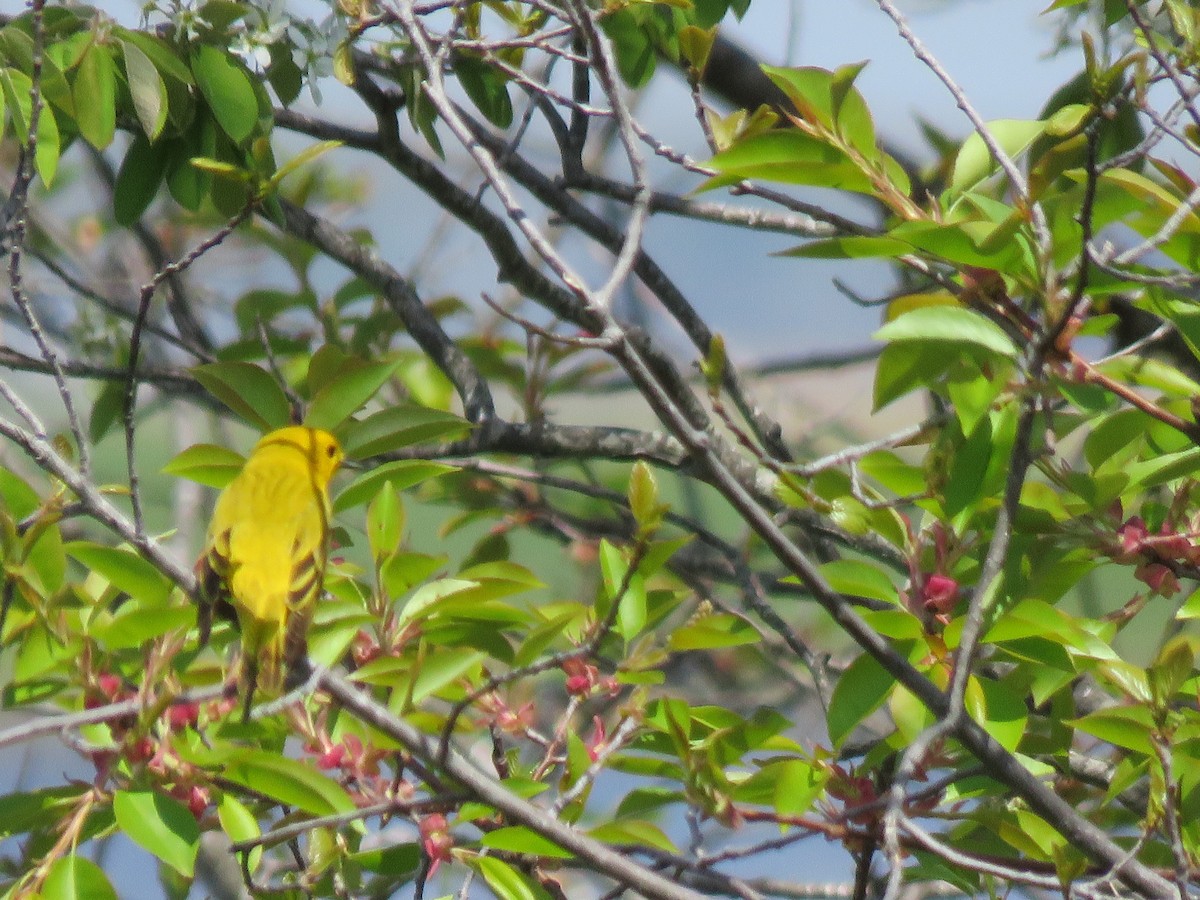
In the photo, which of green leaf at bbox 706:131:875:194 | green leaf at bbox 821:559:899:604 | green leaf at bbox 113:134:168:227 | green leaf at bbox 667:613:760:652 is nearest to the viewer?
green leaf at bbox 706:131:875:194

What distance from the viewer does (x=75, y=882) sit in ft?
6.32

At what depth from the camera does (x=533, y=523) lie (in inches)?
147

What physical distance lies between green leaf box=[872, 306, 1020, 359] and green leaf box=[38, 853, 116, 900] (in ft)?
4.83

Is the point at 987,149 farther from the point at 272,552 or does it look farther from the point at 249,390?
the point at 272,552

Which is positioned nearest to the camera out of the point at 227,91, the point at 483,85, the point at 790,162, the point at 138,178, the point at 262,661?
the point at 790,162

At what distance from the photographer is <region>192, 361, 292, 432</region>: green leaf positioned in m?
2.25

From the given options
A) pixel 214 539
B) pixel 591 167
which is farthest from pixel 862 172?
pixel 591 167

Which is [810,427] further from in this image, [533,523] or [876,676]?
[876,676]

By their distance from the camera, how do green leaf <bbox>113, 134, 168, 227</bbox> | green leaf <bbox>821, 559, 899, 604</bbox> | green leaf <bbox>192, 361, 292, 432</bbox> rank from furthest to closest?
green leaf <bbox>113, 134, 168, 227</bbox> < green leaf <bbox>192, 361, 292, 432</bbox> < green leaf <bbox>821, 559, 899, 604</bbox>

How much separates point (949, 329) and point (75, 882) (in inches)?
62.5

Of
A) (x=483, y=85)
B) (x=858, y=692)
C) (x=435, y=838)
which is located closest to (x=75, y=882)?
(x=435, y=838)

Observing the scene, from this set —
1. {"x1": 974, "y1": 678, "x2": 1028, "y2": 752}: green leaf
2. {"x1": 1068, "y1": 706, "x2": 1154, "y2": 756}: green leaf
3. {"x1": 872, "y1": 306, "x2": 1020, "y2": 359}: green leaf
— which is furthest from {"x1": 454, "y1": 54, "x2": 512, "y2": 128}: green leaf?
{"x1": 1068, "y1": 706, "x2": 1154, "y2": 756}: green leaf

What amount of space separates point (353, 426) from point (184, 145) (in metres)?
0.80

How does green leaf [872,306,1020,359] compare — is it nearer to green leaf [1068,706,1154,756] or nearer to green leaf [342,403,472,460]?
green leaf [1068,706,1154,756]
